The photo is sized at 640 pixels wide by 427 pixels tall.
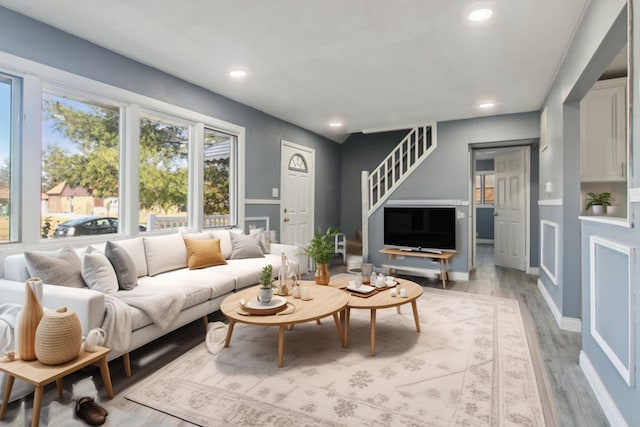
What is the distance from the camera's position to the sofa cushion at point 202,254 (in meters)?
3.38

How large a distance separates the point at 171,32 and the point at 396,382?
120 inches

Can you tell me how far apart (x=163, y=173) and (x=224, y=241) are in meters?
0.99

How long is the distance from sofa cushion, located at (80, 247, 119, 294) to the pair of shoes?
83cm

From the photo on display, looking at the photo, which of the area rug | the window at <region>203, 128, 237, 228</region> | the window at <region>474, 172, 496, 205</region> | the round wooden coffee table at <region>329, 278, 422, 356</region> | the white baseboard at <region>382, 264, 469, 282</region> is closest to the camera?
the area rug

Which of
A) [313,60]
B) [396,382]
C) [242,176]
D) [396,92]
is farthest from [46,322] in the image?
[396,92]

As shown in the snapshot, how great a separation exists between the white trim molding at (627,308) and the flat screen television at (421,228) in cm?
286

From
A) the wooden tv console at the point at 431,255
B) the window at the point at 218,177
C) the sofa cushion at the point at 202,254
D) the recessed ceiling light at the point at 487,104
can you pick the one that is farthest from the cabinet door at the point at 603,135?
the window at the point at 218,177

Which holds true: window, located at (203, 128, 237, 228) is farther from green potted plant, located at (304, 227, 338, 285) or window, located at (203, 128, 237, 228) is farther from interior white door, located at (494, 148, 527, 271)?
interior white door, located at (494, 148, 527, 271)

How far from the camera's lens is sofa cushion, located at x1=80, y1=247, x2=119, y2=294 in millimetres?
2402

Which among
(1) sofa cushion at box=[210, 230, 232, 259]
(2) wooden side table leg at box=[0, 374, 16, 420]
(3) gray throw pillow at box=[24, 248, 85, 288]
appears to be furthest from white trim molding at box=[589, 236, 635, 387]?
(1) sofa cushion at box=[210, 230, 232, 259]

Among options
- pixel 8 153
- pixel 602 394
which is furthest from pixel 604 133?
pixel 8 153

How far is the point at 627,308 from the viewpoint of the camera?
161 cm

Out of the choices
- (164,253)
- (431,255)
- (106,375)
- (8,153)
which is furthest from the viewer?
(431,255)

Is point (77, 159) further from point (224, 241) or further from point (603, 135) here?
point (603, 135)
